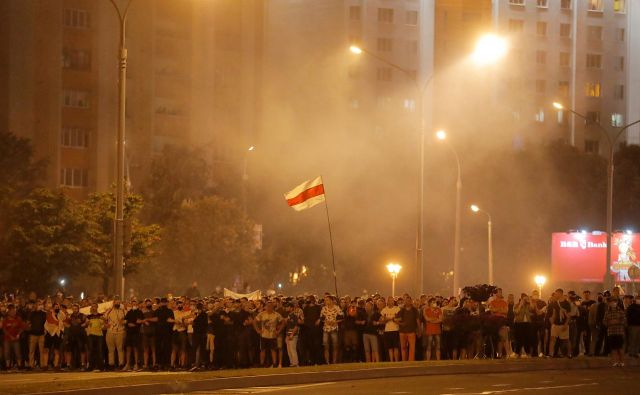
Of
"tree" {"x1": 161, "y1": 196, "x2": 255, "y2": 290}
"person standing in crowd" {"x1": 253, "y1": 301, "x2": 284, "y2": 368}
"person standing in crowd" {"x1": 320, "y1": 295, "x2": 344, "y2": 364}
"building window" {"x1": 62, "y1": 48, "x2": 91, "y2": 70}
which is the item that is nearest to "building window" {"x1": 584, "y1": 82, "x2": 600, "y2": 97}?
"building window" {"x1": 62, "y1": 48, "x2": 91, "y2": 70}

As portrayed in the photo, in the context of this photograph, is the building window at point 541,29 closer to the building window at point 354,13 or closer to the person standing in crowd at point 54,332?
the building window at point 354,13

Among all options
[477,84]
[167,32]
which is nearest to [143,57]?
[167,32]

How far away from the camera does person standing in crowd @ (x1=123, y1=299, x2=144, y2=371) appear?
2695 centimetres

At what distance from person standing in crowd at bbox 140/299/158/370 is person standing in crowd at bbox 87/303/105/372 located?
3.16 ft

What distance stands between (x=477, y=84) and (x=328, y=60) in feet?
46.4

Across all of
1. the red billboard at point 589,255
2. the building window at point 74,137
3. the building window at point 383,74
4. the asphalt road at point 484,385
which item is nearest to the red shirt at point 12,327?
the asphalt road at point 484,385

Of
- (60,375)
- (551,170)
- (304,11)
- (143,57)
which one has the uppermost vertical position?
(304,11)

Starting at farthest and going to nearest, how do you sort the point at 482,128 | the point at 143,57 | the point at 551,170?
the point at 482,128 → the point at 143,57 → the point at 551,170

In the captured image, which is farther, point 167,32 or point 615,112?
point 615,112

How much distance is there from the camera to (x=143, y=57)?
8844cm

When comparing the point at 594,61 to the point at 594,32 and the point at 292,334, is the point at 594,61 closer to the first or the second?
the point at 594,32

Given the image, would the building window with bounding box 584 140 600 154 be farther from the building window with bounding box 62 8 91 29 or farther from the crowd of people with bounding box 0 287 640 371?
the crowd of people with bounding box 0 287 640 371

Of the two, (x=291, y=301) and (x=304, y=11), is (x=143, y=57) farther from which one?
(x=291, y=301)

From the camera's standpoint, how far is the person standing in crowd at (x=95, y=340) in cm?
2731
